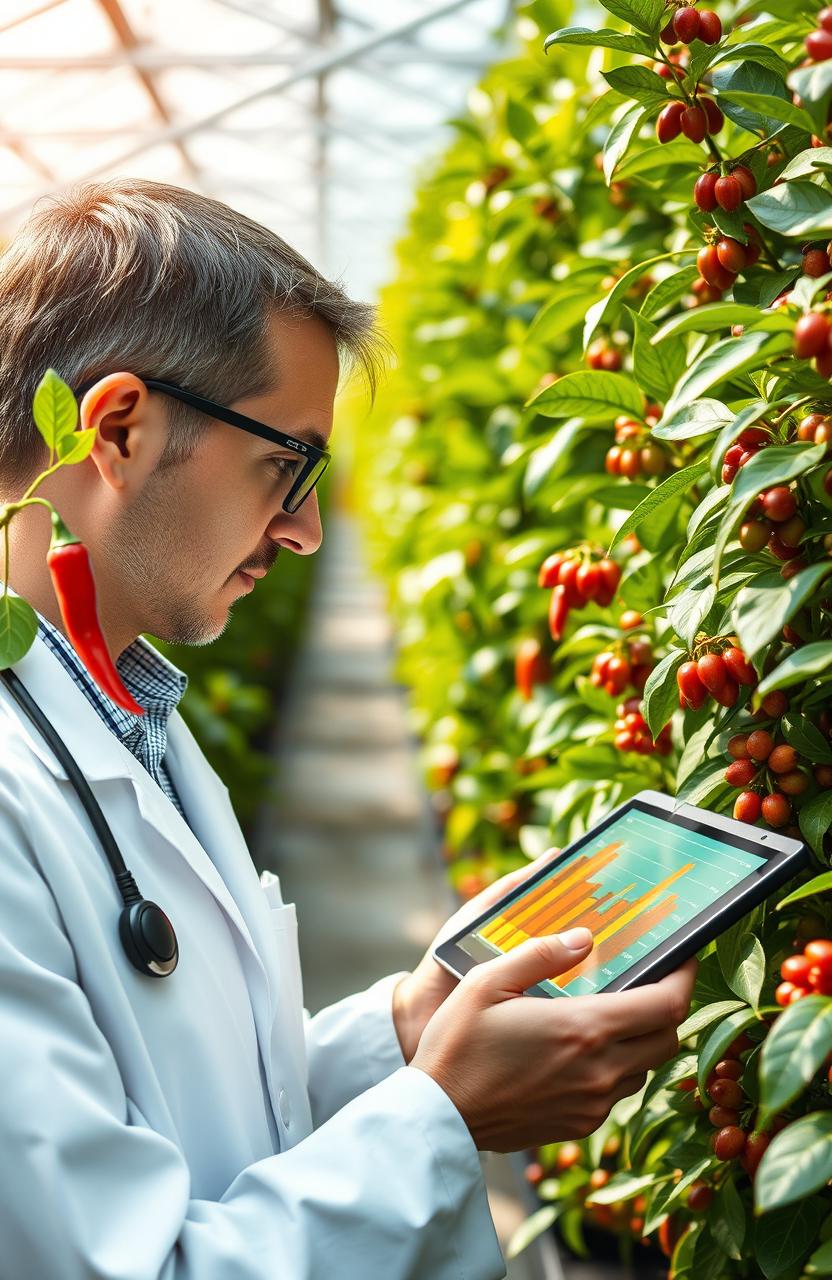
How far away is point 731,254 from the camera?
0.96 m

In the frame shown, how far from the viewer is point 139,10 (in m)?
5.34

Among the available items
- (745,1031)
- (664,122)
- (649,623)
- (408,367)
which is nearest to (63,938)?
(745,1031)

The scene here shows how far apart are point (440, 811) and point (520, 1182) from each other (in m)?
2.15

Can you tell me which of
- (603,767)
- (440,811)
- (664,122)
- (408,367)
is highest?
(408,367)

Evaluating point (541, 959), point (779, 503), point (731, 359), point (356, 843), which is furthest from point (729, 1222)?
point (356, 843)

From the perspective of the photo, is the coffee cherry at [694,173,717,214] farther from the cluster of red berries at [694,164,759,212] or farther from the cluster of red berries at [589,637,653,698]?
the cluster of red berries at [589,637,653,698]

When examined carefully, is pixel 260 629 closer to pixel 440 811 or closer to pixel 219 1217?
pixel 440 811

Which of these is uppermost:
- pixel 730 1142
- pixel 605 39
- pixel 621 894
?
pixel 605 39

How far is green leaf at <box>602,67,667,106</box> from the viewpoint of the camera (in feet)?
3.19

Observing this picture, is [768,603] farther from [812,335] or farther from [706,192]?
[706,192]

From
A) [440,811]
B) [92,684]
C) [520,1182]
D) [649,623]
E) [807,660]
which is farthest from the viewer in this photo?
[440,811]

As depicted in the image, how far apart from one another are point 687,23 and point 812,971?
2.51 ft

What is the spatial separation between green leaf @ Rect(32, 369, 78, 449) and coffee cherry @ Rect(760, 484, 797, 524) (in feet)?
1.68

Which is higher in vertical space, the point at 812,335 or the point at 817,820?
the point at 812,335
